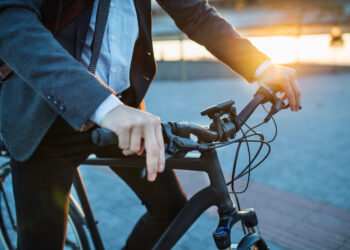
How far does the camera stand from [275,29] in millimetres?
17891

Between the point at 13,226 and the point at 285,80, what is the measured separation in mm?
2154

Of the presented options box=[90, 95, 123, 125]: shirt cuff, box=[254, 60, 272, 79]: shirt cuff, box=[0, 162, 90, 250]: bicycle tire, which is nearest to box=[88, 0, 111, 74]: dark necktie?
box=[90, 95, 123, 125]: shirt cuff

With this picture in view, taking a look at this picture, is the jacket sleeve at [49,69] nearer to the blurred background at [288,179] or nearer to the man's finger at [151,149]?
the man's finger at [151,149]

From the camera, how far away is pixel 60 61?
985mm

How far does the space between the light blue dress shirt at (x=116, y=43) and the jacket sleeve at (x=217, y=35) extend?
1.08ft

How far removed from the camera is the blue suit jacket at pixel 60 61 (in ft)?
3.20

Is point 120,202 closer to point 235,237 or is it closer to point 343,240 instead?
point 235,237

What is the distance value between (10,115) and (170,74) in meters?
18.6

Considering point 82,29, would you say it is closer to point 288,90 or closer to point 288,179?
point 288,90

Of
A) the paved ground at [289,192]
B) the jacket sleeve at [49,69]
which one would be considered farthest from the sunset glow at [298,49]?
the jacket sleeve at [49,69]

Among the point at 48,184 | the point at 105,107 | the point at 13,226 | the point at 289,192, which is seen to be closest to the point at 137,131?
the point at 105,107

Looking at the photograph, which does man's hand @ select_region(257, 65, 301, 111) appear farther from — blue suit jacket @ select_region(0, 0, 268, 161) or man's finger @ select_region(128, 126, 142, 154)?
man's finger @ select_region(128, 126, 142, 154)

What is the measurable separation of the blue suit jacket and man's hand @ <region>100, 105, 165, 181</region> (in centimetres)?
7

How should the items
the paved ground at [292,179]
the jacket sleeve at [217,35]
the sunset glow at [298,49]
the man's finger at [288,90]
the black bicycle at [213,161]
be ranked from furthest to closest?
1. the sunset glow at [298,49]
2. the paved ground at [292,179]
3. the jacket sleeve at [217,35]
4. the man's finger at [288,90]
5. the black bicycle at [213,161]
